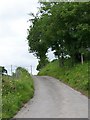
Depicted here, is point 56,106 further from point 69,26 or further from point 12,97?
point 69,26

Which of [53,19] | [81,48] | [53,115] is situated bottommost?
[53,115]

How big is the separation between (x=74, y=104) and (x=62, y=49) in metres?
25.9

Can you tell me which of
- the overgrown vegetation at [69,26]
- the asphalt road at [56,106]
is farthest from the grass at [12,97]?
the overgrown vegetation at [69,26]

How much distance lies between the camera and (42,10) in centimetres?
4584

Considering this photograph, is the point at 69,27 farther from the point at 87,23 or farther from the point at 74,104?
the point at 74,104

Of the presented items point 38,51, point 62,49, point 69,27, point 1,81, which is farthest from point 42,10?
point 1,81

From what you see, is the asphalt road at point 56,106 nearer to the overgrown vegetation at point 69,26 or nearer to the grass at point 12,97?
the grass at point 12,97

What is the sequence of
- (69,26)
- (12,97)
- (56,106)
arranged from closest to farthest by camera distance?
(56,106), (12,97), (69,26)

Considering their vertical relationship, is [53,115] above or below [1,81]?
below

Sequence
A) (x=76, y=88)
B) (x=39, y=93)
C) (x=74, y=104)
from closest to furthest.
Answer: (x=74, y=104), (x=39, y=93), (x=76, y=88)

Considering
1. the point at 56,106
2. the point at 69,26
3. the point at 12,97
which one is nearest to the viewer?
the point at 56,106

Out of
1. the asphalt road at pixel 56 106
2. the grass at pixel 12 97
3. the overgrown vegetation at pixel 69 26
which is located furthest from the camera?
the overgrown vegetation at pixel 69 26

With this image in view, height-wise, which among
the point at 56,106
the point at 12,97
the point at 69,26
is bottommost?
the point at 56,106

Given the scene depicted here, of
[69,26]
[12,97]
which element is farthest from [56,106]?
[69,26]
